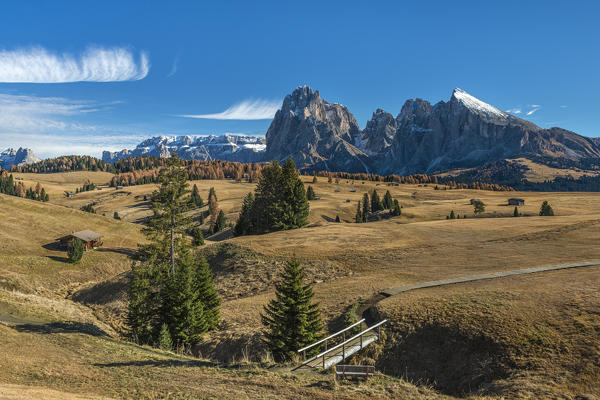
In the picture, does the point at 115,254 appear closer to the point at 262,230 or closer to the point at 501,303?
the point at 262,230

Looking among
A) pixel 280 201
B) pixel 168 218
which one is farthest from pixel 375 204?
pixel 168 218

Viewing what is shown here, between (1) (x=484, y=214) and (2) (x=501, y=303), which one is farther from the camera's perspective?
(1) (x=484, y=214)

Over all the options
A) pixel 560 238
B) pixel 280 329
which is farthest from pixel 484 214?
pixel 280 329

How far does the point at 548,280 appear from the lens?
94.3ft

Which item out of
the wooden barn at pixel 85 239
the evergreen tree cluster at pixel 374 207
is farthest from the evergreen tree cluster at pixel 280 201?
the evergreen tree cluster at pixel 374 207

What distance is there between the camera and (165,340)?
2694cm

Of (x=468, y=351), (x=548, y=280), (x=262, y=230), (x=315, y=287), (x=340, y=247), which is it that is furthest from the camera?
(x=262, y=230)

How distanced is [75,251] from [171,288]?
44.4 m

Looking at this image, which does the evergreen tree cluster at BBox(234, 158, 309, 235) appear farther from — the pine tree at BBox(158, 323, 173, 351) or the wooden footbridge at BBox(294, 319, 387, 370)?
the wooden footbridge at BBox(294, 319, 387, 370)

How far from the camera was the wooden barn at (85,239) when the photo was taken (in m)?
67.1

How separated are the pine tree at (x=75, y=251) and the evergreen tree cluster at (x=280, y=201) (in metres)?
35.1

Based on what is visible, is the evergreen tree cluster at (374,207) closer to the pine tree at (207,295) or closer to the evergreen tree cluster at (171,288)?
the evergreen tree cluster at (171,288)

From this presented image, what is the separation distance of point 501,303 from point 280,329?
16.0m

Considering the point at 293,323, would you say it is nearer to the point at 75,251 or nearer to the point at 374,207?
the point at 75,251
